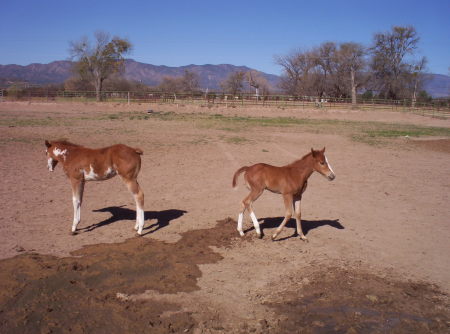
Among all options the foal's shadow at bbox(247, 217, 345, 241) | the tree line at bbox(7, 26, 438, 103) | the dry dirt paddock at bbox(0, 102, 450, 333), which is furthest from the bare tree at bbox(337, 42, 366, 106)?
the foal's shadow at bbox(247, 217, 345, 241)

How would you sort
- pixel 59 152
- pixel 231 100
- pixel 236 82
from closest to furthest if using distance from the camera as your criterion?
pixel 59 152, pixel 231 100, pixel 236 82

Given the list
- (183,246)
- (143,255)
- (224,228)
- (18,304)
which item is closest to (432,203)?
(224,228)

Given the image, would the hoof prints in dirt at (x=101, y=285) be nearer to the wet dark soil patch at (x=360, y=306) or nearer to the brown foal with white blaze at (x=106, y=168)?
the brown foal with white blaze at (x=106, y=168)

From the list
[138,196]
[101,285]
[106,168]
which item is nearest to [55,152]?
[106,168]

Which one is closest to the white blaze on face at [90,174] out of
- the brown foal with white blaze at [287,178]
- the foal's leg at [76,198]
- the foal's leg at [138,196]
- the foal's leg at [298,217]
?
the foal's leg at [76,198]

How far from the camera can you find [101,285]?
554cm

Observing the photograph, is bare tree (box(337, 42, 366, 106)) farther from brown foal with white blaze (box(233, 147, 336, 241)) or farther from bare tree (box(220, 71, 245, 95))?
brown foal with white blaze (box(233, 147, 336, 241))

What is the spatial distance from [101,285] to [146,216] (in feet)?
11.0

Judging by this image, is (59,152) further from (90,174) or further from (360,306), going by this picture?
(360,306)

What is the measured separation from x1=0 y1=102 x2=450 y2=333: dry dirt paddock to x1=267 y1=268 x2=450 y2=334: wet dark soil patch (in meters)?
0.02

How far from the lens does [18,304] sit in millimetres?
4977

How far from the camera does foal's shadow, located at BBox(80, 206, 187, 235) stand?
8.08m

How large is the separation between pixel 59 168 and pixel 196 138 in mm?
8868

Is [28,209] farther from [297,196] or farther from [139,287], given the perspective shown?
[297,196]
